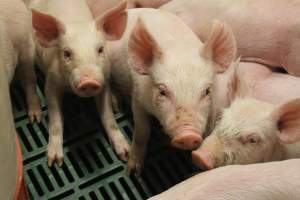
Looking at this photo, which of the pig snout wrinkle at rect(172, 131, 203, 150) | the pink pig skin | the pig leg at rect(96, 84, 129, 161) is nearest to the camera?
the pig snout wrinkle at rect(172, 131, 203, 150)

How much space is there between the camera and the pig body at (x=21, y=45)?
1.97 meters

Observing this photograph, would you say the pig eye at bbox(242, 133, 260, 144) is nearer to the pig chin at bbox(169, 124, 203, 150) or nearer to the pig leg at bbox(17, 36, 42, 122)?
the pig chin at bbox(169, 124, 203, 150)

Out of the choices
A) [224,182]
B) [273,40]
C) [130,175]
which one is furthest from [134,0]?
[224,182]

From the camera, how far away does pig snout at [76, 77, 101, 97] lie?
5.78 ft

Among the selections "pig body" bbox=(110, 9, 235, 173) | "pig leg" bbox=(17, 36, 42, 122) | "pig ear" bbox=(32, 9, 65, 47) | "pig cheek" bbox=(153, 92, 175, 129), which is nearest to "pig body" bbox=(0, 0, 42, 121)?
"pig leg" bbox=(17, 36, 42, 122)

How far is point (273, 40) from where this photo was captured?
213 cm

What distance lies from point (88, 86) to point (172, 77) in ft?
0.83

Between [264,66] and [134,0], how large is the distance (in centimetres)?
54

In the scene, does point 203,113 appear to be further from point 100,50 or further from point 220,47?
point 100,50

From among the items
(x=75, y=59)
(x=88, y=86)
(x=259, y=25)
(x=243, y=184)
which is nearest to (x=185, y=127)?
(x=243, y=184)

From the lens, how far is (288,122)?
5.52ft

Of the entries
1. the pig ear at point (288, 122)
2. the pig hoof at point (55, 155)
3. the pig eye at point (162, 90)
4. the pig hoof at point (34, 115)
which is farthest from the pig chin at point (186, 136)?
the pig hoof at point (34, 115)

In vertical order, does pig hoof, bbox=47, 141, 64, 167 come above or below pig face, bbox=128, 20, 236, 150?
below

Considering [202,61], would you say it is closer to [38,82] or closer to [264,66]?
[264,66]
